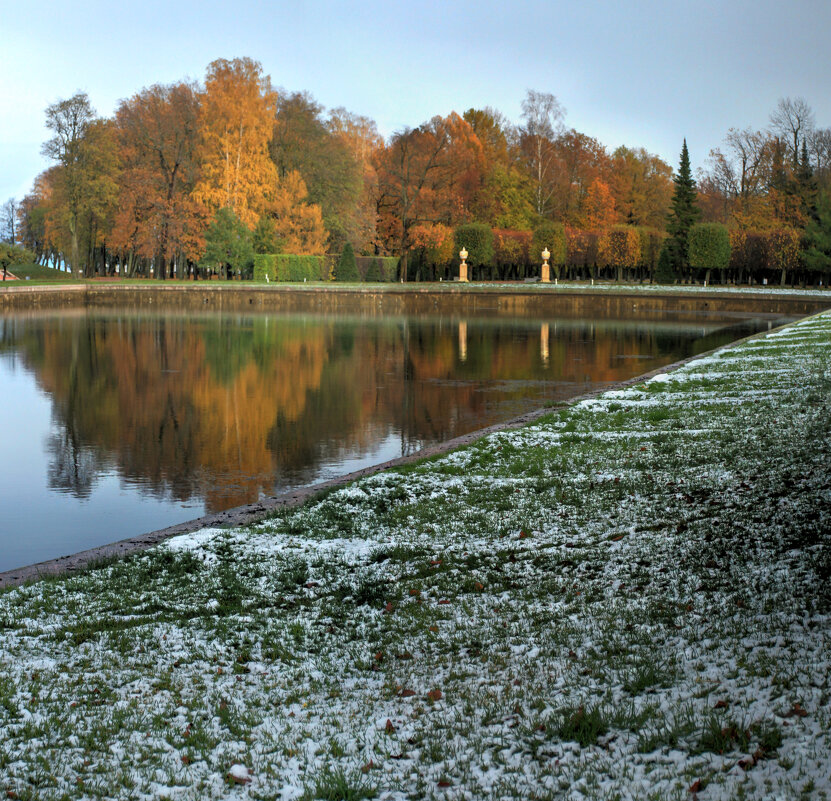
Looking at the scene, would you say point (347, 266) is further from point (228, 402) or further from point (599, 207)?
point (228, 402)

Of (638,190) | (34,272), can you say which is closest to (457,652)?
(638,190)

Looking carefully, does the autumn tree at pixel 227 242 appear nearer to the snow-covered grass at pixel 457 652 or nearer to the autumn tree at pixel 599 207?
the autumn tree at pixel 599 207

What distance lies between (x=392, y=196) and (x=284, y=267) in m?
14.9

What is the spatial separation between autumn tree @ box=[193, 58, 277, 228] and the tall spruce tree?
27.0 metres

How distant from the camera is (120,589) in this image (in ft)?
20.6

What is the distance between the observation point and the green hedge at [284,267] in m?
61.5

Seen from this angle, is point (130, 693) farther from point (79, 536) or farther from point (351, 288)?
point (351, 288)

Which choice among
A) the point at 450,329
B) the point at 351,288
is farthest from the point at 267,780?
the point at 351,288

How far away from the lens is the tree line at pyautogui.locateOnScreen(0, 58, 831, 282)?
197ft

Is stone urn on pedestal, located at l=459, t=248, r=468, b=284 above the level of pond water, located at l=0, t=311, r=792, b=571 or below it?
above

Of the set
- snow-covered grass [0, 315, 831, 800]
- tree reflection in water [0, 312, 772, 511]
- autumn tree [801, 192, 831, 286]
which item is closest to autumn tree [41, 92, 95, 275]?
tree reflection in water [0, 312, 772, 511]

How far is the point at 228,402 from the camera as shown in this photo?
57.9ft

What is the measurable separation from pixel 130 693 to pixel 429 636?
65.2 inches

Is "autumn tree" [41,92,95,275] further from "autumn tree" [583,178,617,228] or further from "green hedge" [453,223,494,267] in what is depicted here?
"autumn tree" [583,178,617,228]
